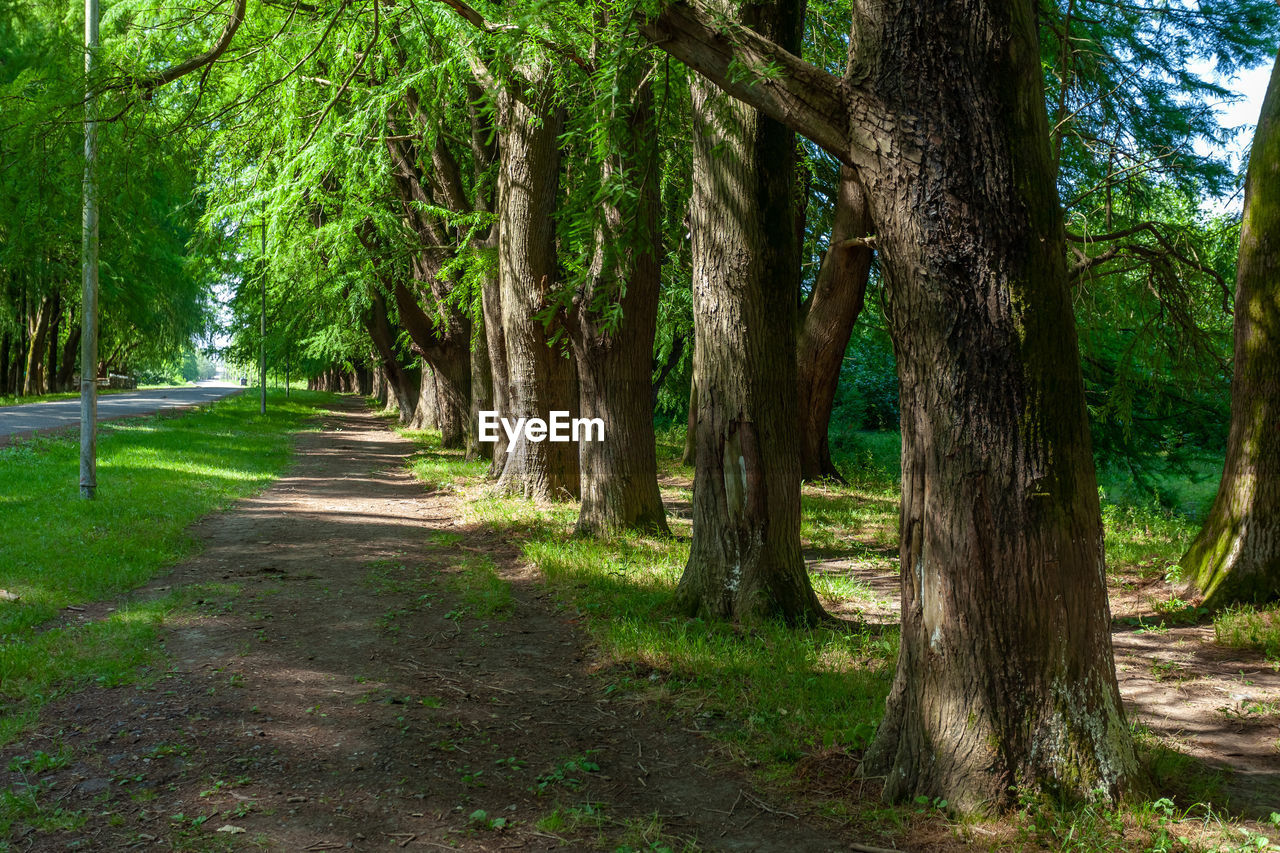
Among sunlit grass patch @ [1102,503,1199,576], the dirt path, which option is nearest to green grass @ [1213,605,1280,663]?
sunlit grass patch @ [1102,503,1199,576]

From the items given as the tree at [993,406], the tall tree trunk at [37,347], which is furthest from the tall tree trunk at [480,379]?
the tall tree trunk at [37,347]

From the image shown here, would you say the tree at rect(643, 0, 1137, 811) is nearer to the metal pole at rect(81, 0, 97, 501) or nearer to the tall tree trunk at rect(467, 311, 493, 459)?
the metal pole at rect(81, 0, 97, 501)

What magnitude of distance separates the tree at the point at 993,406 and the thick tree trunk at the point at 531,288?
8.23 metres

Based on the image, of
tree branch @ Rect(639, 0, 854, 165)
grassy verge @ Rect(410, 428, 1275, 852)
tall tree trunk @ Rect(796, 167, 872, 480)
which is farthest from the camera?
tall tree trunk @ Rect(796, 167, 872, 480)

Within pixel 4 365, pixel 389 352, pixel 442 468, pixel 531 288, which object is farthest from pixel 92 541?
pixel 4 365

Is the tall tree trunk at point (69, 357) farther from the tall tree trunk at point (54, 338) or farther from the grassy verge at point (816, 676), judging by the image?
the grassy verge at point (816, 676)

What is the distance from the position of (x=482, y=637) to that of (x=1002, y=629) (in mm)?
4221

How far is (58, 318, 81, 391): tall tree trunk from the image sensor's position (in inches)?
1768

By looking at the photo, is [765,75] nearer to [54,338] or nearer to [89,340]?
[89,340]

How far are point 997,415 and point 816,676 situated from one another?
241 centimetres

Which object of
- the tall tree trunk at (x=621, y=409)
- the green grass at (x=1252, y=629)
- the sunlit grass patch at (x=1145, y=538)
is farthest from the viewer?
the tall tree trunk at (x=621, y=409)

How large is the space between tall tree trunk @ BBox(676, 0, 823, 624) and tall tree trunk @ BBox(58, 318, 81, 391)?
4531 cm

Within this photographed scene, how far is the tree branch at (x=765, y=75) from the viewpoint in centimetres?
421

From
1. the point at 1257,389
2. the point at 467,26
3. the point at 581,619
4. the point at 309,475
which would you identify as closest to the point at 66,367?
the point at 309,475
